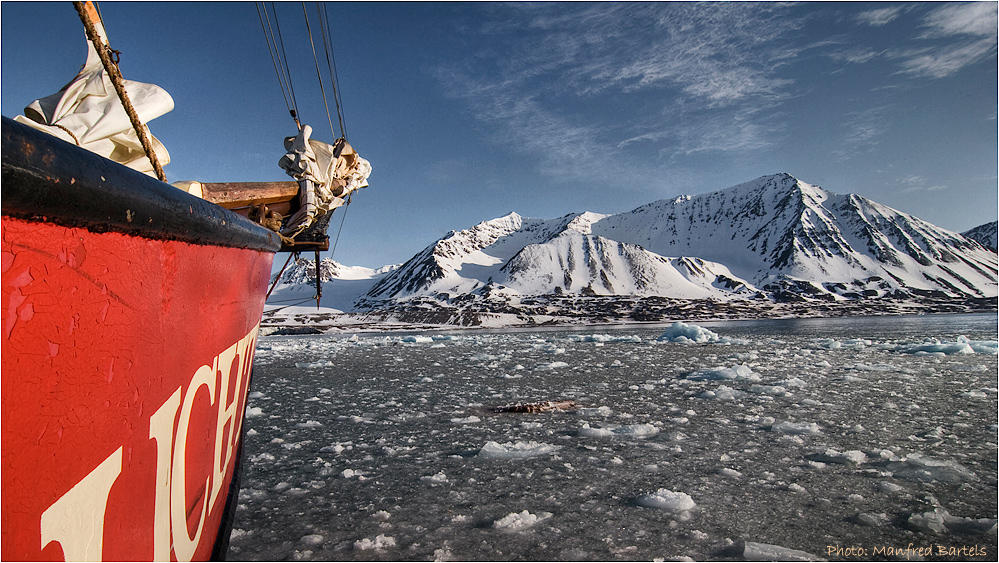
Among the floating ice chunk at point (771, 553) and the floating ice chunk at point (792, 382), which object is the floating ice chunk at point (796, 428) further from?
the floating ice chunk at point (792, 382)

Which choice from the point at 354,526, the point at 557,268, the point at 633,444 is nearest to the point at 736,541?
the point at 633,444

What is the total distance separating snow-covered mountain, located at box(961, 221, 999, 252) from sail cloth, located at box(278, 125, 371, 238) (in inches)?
8899

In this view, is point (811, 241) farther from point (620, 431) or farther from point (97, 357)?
point (97, 357)

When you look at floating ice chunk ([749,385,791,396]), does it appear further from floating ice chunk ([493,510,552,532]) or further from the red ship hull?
the red ship hull

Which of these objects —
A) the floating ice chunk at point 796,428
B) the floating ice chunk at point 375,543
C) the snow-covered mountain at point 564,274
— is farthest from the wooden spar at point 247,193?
the snow-covered mountain at point 564,274

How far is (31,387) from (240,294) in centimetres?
217

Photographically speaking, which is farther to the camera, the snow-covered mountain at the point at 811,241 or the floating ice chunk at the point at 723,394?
the snow-covered mountain at the point at 811,241

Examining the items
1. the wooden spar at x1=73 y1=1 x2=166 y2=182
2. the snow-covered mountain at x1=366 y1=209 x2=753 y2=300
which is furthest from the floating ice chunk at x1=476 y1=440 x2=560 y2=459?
the snow-covered mountain at x1=366 y1=209 x2=753 y2=300

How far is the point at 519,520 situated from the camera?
2.69 m

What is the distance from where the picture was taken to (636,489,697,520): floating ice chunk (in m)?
2.83

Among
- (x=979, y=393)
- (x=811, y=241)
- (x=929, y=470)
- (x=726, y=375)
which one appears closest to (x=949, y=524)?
(x=929, y=470)

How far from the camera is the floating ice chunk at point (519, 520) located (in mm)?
2637

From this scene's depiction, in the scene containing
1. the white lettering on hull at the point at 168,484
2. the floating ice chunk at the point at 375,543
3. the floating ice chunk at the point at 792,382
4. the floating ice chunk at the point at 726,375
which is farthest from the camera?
the floating ice chunk at the point at 726,375

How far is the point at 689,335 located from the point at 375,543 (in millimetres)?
21427
